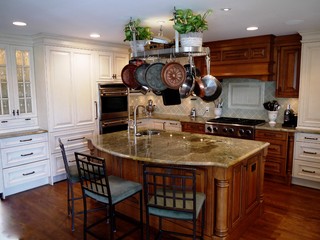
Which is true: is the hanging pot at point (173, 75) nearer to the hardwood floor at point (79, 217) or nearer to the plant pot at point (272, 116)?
the hardwood floor at point (79, 217)

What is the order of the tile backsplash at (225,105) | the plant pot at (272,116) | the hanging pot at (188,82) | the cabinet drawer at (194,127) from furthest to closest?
1. the cabinet drawer at (194,127)
2. the tile backsplash at (225,105)
3. the plant pot at (272,116)
4. the hanging pot at (188,82)

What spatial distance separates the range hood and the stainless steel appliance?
186 centimetres

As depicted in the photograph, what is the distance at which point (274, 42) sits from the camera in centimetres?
446

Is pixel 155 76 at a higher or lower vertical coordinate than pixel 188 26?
lower

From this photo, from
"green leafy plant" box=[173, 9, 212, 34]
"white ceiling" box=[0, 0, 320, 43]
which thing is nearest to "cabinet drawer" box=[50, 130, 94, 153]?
"white ceiling" box=[0, 0, 320, 43]

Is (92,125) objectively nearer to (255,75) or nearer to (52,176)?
(52,176)

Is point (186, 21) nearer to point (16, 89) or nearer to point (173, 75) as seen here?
point (173, 75)

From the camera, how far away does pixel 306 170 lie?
410cm

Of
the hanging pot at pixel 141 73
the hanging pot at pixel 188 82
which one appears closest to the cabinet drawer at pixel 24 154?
the hanging pot at pixel 141 73

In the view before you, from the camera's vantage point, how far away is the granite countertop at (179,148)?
2.51 metres

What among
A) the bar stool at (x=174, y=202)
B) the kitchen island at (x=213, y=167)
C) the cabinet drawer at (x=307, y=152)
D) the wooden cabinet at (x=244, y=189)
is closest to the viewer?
the bar stool at (x=174, y=202)

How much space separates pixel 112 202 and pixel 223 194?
1052 mm

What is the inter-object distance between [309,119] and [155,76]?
8.82ft

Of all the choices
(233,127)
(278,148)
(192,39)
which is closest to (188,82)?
(192,39)
